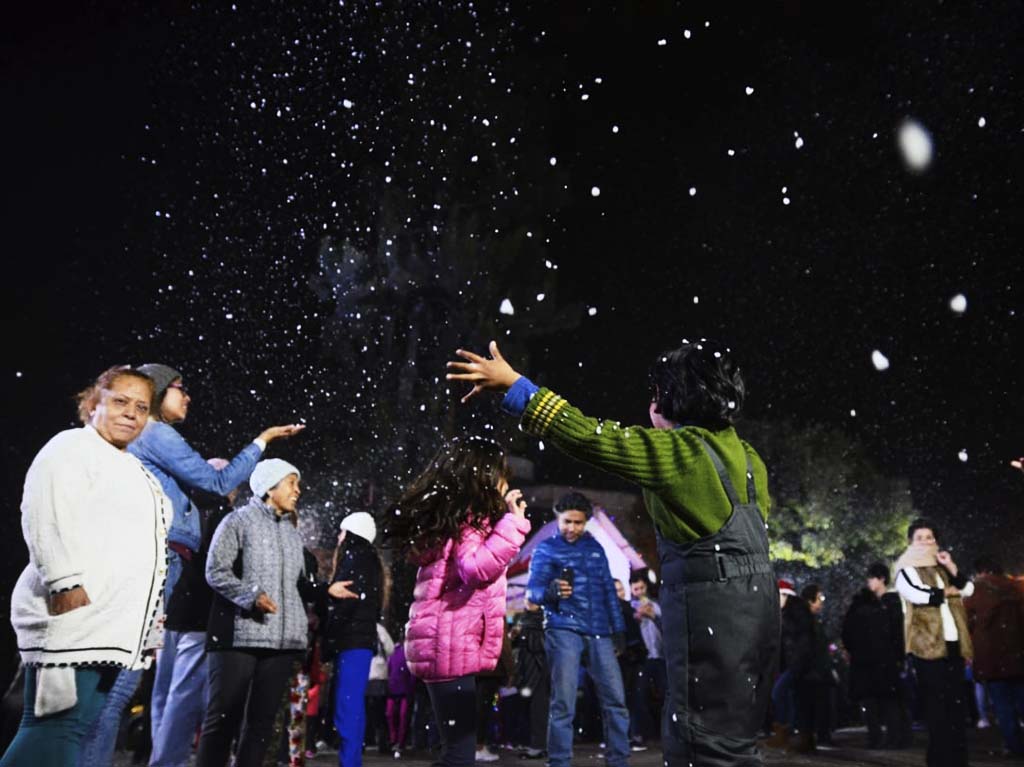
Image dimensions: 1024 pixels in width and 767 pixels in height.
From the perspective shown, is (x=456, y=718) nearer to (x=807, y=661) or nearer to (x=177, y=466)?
(x=177, y=466)

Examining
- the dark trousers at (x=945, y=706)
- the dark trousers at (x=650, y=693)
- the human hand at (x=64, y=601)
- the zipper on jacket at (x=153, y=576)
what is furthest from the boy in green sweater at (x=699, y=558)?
the dark trousers at (x=650, y=693)

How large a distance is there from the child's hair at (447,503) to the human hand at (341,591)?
60.2 inches

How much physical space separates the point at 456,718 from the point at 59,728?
1.87 m

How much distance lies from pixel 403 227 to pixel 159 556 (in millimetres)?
18821

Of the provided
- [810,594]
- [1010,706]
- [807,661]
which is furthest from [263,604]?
[810,594]

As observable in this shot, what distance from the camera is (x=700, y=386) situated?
3445mm

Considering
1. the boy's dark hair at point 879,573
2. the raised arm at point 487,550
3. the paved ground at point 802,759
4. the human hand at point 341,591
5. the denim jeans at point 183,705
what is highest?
the boy's dark hair at point 879,573

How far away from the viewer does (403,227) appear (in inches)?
871

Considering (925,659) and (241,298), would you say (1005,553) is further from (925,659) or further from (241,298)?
(925,659)

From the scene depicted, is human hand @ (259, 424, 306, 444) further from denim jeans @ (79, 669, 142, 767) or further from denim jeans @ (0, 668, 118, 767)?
denim jeans @ (0, 668, 118, 767)

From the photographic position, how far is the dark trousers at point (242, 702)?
5.03 m

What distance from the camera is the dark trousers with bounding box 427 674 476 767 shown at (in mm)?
4539

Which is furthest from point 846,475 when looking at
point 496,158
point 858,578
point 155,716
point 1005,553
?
point 155,716

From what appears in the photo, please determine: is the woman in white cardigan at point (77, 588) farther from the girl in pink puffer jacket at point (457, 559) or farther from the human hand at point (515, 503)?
the human hand at point (515, 503)
